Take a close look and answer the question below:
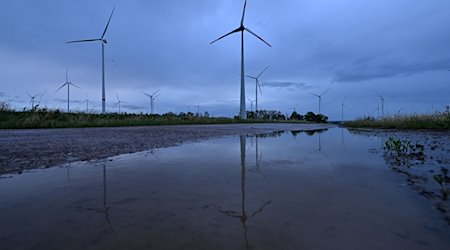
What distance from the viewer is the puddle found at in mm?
1141

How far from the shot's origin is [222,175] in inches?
94.7

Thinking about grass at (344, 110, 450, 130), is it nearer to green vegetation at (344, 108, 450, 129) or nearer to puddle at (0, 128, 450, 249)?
green vegetation at (344, 108, 450, 129)

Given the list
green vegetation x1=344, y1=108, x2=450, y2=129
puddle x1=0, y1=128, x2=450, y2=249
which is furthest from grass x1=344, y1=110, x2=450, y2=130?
puddle x1=0, y1=128, x2=450, y2=249

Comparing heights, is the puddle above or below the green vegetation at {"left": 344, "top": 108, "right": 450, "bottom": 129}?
below

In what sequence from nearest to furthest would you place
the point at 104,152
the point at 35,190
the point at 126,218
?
the point at 126,218 < the point at 35,190 < the point at 104,152

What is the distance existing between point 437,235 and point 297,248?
79 cm

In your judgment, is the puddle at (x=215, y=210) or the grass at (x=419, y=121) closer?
the puddle at (x=215, y=210)

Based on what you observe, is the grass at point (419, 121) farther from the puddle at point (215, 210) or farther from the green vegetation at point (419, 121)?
the puddle at point (215, 210)

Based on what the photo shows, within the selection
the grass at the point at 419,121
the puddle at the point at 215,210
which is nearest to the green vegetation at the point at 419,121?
the grass at the point at 419,121

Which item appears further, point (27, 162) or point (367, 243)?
point (27, 162)

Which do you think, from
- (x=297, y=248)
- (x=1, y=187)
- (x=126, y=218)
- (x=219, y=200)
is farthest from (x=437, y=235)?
(x=1, y=187)

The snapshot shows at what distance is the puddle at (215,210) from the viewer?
3.74ft

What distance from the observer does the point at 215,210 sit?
150 centimetres

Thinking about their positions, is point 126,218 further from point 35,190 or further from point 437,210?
point 437,210
